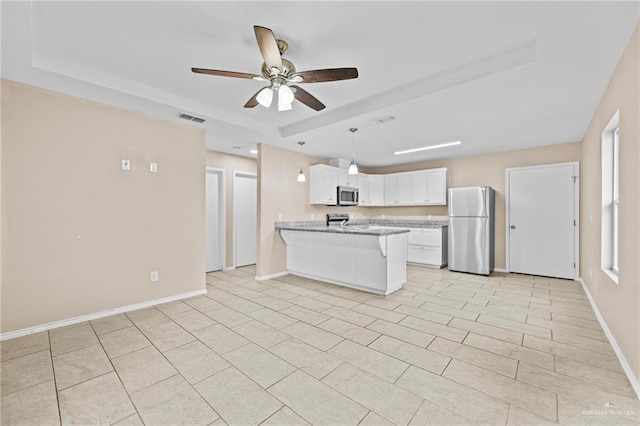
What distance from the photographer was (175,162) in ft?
12.5

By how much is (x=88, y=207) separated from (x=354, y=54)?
3.29 m

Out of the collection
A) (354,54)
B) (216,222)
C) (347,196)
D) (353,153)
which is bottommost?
(216,222)

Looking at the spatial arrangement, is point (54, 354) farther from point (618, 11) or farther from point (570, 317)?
point (570, 317)

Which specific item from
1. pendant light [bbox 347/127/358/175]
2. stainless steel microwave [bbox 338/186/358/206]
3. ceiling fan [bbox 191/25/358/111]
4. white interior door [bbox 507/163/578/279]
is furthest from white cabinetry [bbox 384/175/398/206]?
ceiling fan [bbox 191/25/358/111]

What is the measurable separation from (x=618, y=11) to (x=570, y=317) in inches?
116

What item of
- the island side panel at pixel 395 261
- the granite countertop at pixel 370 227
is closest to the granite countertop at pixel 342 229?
the granite countertop at pixel 370 227

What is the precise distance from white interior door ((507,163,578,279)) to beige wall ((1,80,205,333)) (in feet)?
18.9

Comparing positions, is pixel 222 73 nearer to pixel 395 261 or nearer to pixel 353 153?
pixel 395 261

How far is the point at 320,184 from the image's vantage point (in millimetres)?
5773

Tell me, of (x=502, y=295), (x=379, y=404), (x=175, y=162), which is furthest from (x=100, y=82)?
(x=502, y=295)

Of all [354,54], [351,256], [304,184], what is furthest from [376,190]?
[354,54]

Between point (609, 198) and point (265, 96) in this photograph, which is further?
point (609, 198)

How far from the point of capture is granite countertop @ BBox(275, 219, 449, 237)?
4.15 meters

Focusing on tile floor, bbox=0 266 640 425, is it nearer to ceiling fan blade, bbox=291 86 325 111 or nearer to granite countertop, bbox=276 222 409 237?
granite countertop, bbox=276 222 409 237
